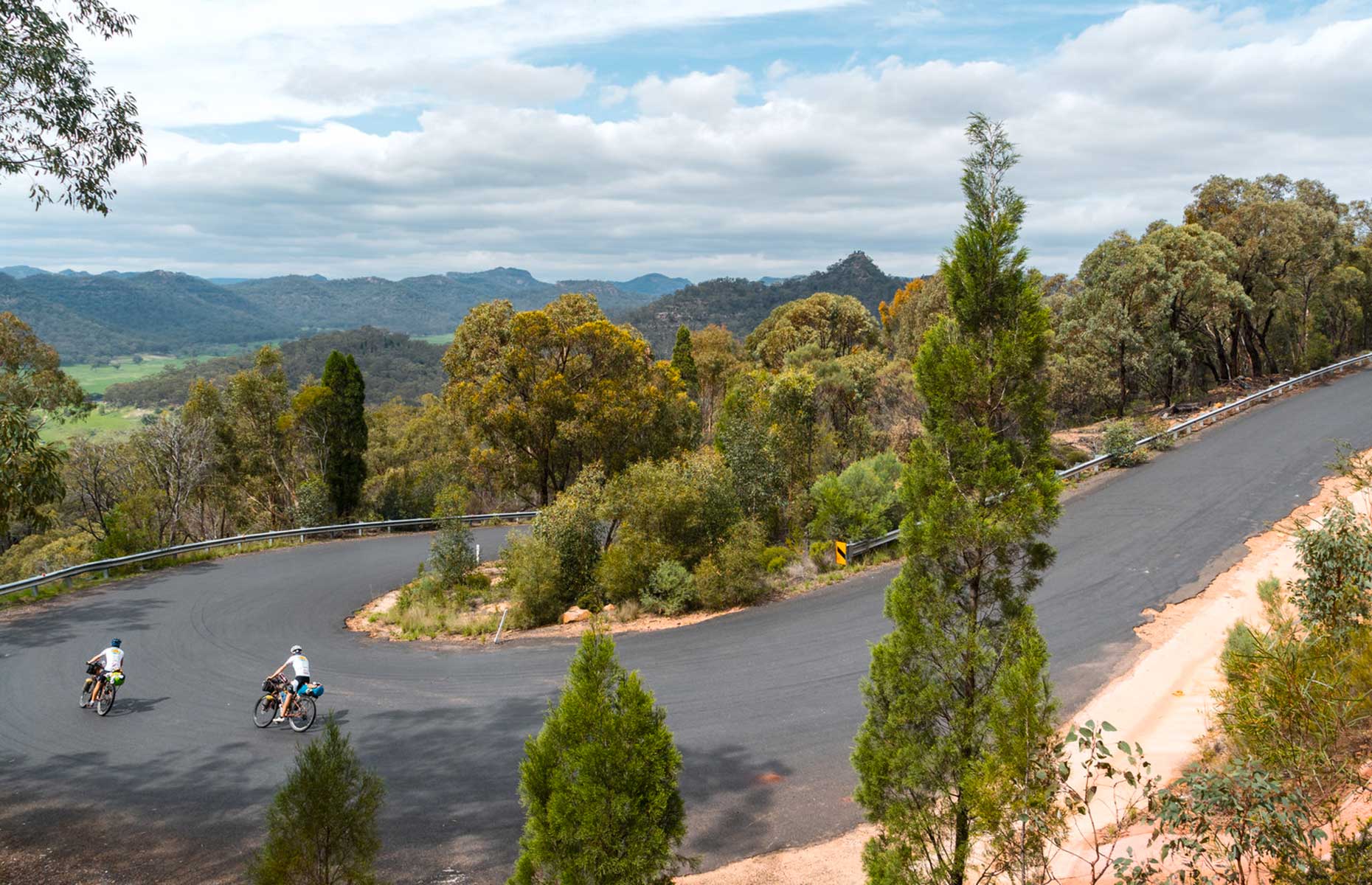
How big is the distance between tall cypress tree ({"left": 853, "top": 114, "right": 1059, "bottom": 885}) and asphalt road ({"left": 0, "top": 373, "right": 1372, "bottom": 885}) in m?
3.10

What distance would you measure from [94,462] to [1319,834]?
1534 inches

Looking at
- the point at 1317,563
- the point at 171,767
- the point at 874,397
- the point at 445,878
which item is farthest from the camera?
the point at 874,397

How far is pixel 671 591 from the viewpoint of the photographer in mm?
18016

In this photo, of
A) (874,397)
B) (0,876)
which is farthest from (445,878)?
(874,397)

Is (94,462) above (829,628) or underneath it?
above

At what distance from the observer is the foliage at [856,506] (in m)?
19.5

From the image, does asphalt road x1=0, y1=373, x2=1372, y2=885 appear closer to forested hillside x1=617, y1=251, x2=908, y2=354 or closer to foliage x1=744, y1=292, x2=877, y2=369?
foliage x1=744, y1=292, x2=877, y2=369

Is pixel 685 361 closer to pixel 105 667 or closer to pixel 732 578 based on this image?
pixel 732 578

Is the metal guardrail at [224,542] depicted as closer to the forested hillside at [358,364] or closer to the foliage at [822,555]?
the foliage at [822,555]

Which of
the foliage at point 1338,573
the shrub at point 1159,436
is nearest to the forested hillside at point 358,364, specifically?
the shrub at point 1159,436

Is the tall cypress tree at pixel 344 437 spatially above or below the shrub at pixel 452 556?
above

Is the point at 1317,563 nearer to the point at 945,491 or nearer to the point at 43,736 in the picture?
the point at 945,491

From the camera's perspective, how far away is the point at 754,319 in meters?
162

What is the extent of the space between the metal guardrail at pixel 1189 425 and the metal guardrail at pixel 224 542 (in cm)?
903
